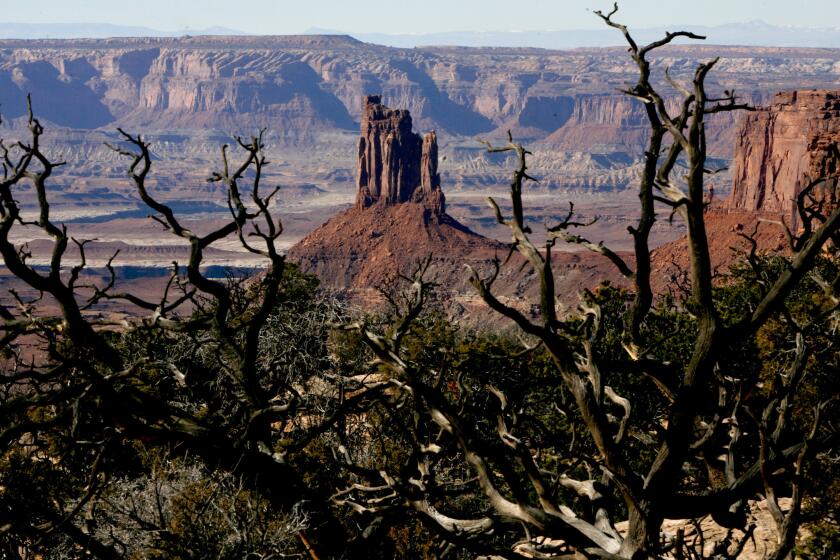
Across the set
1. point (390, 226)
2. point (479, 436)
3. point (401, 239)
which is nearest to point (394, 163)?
point (390, 226)

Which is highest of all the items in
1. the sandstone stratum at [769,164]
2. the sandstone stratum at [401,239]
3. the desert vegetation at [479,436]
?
the desert vegetation at [479,436]

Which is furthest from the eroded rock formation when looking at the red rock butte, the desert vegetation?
the desert vegetation

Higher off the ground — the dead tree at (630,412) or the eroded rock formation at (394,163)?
the dead tree at (630,412)

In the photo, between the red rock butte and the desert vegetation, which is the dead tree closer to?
the desert vegetation

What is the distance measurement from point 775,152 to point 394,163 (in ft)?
161

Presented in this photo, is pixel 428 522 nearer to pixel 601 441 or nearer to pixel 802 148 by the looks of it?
pixel 601 441

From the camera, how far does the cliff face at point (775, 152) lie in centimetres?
12675

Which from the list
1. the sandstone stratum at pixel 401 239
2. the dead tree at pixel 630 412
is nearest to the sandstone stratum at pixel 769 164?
the sandstone stratum at pixel 401 239

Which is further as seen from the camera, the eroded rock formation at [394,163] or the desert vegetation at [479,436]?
the eroded rock formation at [394,163]

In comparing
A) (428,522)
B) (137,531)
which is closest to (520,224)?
(428,522)

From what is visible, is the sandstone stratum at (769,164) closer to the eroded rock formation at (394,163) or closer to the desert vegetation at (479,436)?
the eroded rock formation at (394,163)

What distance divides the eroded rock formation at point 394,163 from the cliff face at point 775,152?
37083 mm

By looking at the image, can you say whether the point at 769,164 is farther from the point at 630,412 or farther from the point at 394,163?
the point at 630,412

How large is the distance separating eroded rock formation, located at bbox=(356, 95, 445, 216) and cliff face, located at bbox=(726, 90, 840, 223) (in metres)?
37.1
